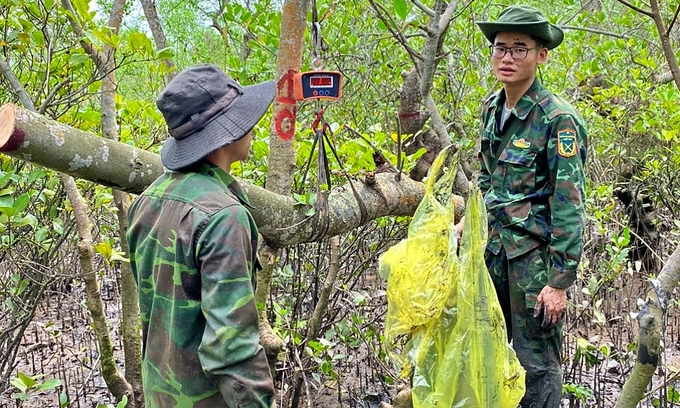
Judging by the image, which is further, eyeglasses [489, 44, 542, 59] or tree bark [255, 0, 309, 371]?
eyeglasses [489, 44, 542, 59]

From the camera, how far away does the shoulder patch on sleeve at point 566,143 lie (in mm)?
→ 2143

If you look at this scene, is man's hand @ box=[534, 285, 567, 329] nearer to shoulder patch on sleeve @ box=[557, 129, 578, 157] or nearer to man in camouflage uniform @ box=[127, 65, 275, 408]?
shoulder patch on sleeve @ box=[557, 129, 578, 157]

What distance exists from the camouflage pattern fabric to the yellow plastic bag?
246 mm

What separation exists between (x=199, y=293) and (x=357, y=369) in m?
2.58

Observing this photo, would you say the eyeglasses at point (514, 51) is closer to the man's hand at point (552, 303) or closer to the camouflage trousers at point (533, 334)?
the camouflage trousers at point (533, 334)

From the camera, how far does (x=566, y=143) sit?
84.7 inches

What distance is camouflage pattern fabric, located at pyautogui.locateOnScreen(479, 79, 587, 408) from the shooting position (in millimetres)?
2129

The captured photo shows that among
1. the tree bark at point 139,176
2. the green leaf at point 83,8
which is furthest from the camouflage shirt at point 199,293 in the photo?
the green leaf at point 83,8

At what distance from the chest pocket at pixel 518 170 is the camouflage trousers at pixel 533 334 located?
0.22m

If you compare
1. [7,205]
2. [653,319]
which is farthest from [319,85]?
[653,319]

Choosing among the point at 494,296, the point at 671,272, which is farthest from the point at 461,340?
the point at 671,272

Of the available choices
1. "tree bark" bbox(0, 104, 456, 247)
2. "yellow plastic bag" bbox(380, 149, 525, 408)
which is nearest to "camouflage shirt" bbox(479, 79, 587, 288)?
"yellow plastic bag" bbox(380, 149, 525, 408)

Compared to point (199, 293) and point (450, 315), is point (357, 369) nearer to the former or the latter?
point (450, 315)

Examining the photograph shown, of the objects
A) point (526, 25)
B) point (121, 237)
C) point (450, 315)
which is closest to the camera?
point (450, 315)
